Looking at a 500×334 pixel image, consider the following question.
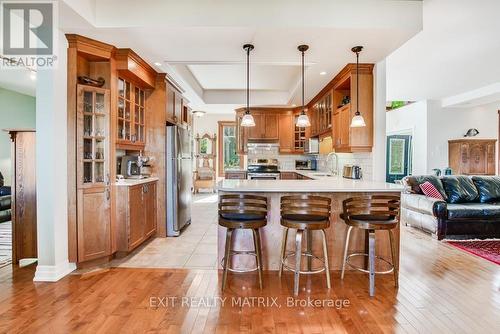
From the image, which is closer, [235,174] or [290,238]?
[290,238]

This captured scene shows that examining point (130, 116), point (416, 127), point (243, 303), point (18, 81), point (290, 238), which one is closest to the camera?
point (243, 303)

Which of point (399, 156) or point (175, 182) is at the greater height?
point (399, 156)

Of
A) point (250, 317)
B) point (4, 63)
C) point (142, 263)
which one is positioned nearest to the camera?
point (250, 317)

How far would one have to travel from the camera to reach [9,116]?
20.6 ft

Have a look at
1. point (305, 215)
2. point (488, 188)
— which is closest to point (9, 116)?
point (305, 215)

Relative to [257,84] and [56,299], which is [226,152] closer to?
[257,84]

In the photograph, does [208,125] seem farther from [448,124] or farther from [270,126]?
[448,124]

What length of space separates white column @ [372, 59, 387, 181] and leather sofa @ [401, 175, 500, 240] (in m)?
0.43

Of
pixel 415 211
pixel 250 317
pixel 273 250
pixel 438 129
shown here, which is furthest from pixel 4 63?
pixel 438 129

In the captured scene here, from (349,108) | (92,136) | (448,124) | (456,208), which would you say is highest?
(448,124)

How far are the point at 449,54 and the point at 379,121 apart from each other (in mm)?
1693

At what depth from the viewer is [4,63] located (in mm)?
4676

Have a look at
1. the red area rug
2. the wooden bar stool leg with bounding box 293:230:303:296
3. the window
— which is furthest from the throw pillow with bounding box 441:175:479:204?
the window

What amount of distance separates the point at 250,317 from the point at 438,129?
7739 millimetres
